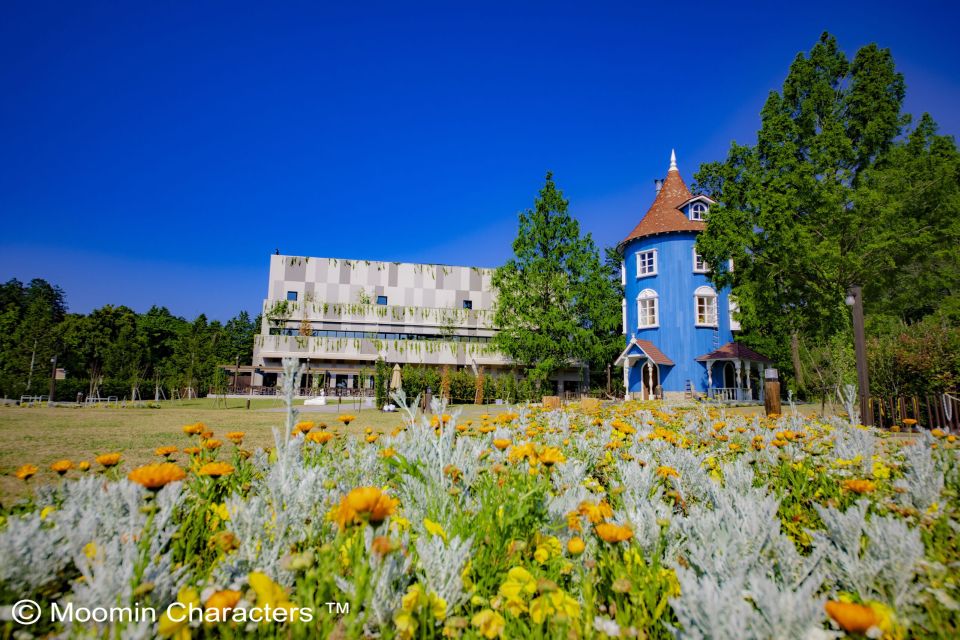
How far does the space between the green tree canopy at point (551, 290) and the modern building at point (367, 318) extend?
35.0 feet

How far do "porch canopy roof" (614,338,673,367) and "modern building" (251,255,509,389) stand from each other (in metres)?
14.6

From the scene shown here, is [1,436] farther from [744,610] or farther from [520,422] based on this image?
[744,610]

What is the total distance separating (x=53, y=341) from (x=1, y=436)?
4031 centimetres

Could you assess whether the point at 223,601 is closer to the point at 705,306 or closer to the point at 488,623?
the point at 488,623

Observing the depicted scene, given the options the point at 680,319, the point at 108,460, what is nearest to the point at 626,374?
the point at 680,319

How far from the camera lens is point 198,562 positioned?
186 centimetres

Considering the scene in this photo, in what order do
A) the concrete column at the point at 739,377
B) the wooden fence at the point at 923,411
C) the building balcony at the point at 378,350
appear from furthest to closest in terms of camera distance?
the building balcony at the point at 378,350, the concrete column at the point at 739,377, the wooden fence at the point at 923,411

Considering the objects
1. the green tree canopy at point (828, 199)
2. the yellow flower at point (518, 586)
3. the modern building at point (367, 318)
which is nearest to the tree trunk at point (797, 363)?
the green tree canopy at point (828, 199)

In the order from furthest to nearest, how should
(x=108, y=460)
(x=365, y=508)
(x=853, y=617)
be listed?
(x=108, y=460), (x=365, y=508), (x=853, y=617)

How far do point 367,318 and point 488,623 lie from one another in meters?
43.0

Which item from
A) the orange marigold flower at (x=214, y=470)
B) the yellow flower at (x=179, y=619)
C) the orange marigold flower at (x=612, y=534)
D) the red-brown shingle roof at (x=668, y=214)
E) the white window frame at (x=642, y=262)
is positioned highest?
the red-brown shingle roof at (x=668, y=214)

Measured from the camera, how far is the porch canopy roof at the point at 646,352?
987 inches

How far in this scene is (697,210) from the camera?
27.4 m

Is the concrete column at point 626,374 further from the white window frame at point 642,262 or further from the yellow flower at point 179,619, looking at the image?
the yellow flower at point 179,619
